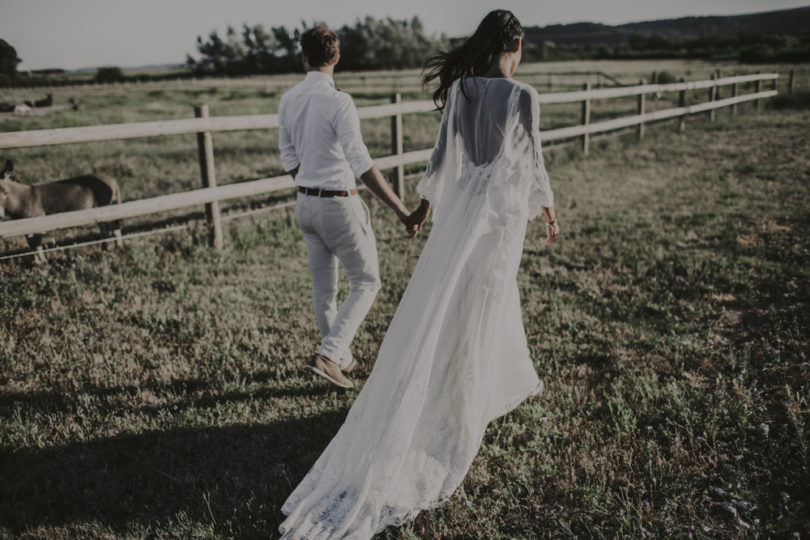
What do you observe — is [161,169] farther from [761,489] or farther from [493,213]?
[761,489]

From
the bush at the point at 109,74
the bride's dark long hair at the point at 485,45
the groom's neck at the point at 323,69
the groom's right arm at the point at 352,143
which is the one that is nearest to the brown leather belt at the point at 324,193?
the groom's right arm at the point at 352,143

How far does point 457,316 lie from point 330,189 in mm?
1168

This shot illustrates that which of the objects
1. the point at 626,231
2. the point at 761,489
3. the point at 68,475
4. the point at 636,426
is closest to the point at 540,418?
the point at 636,426

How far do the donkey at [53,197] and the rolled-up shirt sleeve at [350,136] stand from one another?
155 inches

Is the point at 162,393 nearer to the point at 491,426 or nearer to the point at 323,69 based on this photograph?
the point at 491,426

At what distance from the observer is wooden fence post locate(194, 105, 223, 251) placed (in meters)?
6.13

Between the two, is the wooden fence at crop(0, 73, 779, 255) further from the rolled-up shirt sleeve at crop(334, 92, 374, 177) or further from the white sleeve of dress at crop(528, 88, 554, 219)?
the white sleeve of dress at crop(528, 88, 554, 219)

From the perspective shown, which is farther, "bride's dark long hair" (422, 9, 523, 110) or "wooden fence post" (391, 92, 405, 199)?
"wooden fence post" (391, 92, 405, 199)

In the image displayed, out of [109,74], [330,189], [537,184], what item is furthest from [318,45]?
[109,74]

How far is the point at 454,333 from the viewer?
9.08 ft

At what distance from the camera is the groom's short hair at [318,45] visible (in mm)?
3141

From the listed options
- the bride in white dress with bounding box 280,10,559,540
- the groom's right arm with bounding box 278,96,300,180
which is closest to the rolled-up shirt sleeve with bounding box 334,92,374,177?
the groom's right arm with bounding box 278,96,300,180

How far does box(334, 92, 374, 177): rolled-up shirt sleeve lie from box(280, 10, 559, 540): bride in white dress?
1.81 ft

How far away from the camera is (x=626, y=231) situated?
270 inches
